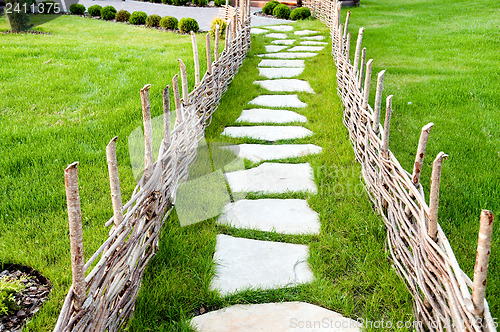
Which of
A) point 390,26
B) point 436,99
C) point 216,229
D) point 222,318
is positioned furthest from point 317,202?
point 390,26

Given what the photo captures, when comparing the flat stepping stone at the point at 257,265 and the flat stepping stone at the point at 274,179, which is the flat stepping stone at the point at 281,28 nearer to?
the flat stepping stone at the point at 274,179

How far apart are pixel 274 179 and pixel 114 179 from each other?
1763 mm

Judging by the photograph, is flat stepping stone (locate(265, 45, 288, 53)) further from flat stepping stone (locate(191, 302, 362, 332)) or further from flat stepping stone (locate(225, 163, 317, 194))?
flat stepping stone (locate(191, 302, 362, 332))

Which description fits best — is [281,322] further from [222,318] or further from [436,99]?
[436,99]

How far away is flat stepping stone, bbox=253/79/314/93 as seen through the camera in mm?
5746

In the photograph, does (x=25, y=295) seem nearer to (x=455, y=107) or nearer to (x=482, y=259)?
(x=482, y=259)

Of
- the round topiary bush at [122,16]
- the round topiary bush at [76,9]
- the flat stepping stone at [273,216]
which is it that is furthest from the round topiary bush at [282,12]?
the flat stepping stone at [273,216]

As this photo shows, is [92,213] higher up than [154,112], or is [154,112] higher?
[154,112]

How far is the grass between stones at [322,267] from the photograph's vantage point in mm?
2145

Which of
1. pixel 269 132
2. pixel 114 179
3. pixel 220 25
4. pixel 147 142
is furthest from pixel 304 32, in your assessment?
pixel 114 179

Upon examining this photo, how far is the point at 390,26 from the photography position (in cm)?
1066

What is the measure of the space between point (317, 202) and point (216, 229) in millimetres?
768

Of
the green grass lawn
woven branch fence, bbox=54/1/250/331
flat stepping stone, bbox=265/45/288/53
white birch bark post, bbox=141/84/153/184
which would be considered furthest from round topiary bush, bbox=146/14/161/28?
white birch bark post, bbox=141/84/153/184

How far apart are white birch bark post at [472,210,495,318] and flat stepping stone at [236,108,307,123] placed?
3.40 meters
